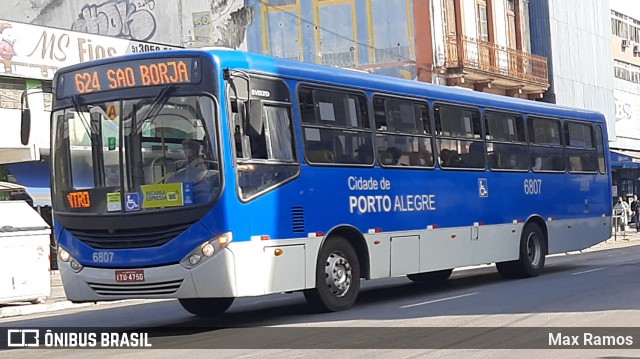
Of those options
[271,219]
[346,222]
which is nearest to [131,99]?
[271,219]

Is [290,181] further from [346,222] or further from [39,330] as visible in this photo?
[39,330]

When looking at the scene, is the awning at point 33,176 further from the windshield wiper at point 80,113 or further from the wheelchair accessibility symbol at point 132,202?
the wheelchair accessibility symbol at point 132,202

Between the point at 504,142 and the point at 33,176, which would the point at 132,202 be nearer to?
the point at 504,142

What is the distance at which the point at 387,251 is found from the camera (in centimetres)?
1599

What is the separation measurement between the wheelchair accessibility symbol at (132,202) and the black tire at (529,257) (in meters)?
9.22

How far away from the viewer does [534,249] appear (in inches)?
826

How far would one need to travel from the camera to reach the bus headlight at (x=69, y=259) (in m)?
13.4

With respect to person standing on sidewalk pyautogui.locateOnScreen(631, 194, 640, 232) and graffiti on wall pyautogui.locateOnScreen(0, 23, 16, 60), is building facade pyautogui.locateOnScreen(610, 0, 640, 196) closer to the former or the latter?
person standing on sidewalk pyautogui.locateOnScreen(631, 194, 640, 232)

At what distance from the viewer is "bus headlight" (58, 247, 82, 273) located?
13.4 meters

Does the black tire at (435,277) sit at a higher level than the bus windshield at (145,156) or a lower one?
lower

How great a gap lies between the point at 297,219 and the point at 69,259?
2926 millimetres

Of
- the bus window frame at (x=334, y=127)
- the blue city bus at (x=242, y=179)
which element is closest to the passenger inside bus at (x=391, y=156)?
the blue city bus at (x=242, y=179)

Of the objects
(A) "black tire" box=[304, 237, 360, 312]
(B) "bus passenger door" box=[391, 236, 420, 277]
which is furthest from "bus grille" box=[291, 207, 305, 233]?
(B) "bus passenger door" box=[391, 236, 420, 277]

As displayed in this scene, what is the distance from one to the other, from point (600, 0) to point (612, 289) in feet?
124
